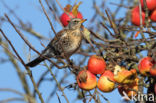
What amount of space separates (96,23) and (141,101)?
8.18 ft

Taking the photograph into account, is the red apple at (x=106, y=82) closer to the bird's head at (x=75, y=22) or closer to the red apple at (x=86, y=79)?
the red apple at (x=86, y=79)

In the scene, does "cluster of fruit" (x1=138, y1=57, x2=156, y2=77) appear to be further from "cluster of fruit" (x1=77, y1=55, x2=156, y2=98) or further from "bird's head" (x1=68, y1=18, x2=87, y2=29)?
"bird's head" (x1=68, y1=18, x2=87, y2=29)

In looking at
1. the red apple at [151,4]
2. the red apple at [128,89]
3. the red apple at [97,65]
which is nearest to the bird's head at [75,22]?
the red apple at [151,4]

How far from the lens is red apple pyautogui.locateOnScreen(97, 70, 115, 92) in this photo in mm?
2114

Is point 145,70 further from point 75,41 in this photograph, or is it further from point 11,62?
point 11,62

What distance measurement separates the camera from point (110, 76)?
2154 millimetres

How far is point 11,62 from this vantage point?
712 cm

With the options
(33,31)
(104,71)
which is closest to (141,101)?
(104,71)

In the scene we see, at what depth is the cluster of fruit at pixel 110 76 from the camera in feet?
6.57

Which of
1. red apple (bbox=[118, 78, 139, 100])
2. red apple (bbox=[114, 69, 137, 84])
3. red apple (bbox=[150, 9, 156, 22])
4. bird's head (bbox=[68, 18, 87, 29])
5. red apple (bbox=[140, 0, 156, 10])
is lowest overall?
red apple (bbox=[118, 78, 139, 100])

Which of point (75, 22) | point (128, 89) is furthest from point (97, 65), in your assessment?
point (75, 22)

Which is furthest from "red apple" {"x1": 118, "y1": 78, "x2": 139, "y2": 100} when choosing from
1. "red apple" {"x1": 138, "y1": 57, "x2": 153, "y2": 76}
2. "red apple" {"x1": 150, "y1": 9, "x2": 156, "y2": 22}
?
"red apple" {"x1": 150, "y1": 9, "x2": 156, "y2": 22}

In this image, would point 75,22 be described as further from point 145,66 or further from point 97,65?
point 145,66

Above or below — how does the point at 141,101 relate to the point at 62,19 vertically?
below
